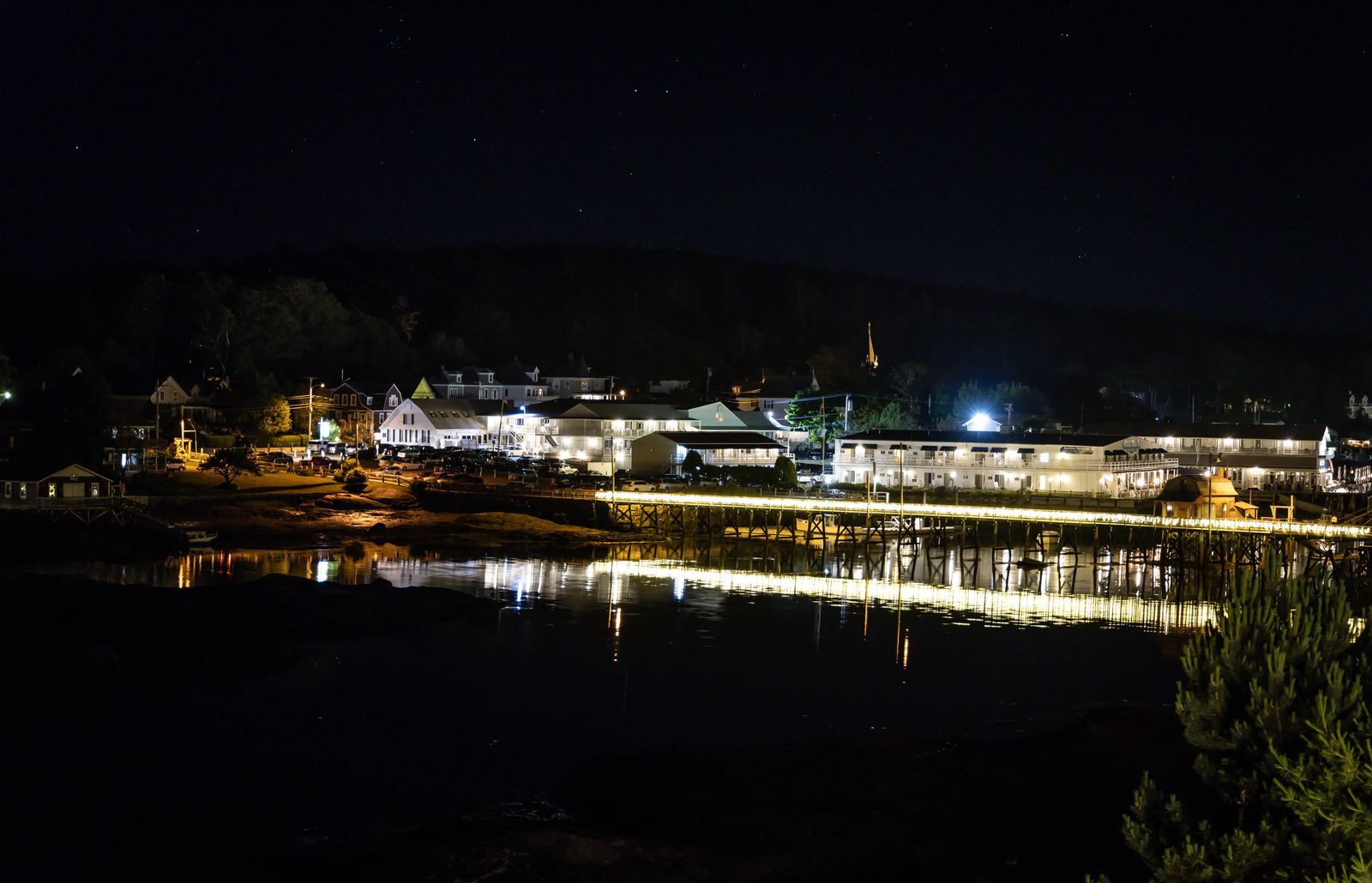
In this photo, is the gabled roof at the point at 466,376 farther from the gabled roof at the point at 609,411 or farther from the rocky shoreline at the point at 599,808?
the rocky shoreline at the point at 599,808

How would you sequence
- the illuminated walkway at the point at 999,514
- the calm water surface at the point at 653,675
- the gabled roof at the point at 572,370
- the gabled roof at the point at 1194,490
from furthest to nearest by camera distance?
1. the gabled roof at the point at 572,370
2. the gabled roof at the point at 1194,490
3. the illuminated walkway at the point at 999,514
4. the calm water surface at the point at 653,675

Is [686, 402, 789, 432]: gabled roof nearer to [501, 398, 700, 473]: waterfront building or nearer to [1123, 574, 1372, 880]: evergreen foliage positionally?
[501, 398, 700, 473]: waterfront building

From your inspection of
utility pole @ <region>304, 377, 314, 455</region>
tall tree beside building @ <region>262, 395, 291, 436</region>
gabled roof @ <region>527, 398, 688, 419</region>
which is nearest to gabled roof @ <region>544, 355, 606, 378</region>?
gabled roof @ <region>527, 398, 688, 419</region>

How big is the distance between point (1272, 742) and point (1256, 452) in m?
64.1

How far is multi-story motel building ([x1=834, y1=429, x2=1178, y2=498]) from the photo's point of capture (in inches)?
2287

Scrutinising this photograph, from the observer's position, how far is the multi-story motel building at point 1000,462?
58094mm

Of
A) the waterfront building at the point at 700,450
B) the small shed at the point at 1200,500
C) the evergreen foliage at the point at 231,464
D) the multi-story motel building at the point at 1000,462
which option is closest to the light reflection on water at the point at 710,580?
the small shed at the point at 1200,500

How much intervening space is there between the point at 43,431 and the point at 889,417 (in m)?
47.7

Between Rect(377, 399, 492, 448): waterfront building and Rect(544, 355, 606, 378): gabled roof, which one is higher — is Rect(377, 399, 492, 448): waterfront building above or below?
below

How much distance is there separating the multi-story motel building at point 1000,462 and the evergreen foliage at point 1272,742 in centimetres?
4422

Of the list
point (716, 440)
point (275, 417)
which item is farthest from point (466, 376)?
point (716, 440)

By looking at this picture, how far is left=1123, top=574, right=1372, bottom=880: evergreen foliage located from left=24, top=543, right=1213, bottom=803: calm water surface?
9.10 meters

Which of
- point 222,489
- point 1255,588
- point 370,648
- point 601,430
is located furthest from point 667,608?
point 601,430

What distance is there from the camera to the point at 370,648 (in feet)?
88.2
